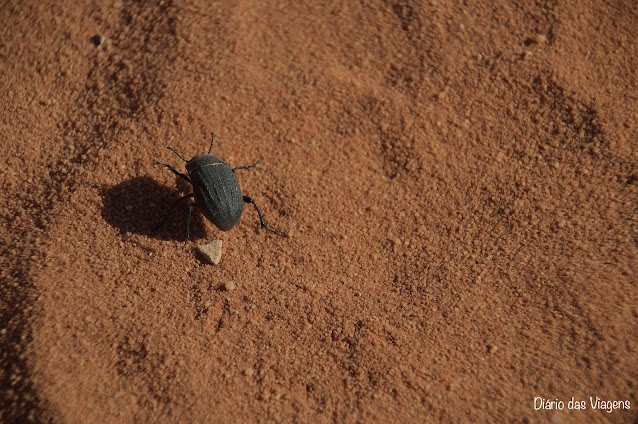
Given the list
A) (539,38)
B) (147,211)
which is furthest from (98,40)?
(539,38)

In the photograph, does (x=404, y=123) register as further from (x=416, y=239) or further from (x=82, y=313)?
(x=82, y=313)

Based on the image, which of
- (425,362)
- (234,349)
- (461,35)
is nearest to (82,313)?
(234,349)

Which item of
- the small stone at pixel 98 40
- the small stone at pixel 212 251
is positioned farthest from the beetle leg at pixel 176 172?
the small stone at pixel 98 40

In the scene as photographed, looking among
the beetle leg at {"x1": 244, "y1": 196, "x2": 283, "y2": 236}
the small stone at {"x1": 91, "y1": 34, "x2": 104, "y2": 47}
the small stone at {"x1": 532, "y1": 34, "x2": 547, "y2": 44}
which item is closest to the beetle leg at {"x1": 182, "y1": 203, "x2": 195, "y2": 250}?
the beetle leg at {"x1": 244, "y1": 196, "x2": 283, "y2": 236}

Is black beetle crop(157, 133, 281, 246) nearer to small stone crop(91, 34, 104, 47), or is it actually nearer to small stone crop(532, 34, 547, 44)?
small stone crop(91, 34, 104, 47)

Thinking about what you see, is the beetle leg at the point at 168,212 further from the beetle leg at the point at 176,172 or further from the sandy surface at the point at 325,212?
the beetle leg at the point at 176,172
